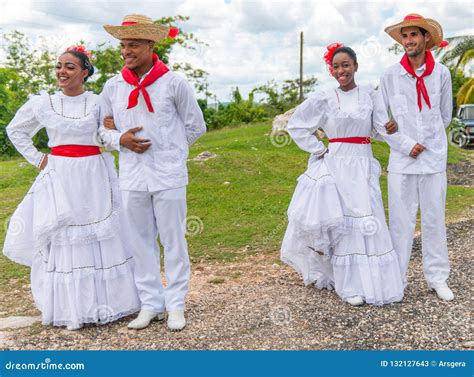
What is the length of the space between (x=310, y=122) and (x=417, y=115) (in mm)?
853

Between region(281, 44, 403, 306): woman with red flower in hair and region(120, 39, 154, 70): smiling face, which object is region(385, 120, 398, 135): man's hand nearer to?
region(281, 44, 403, 306): woman with red flower in hair

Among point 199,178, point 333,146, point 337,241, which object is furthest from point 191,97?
point 199,178

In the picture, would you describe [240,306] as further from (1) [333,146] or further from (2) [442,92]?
(2) [442,92]

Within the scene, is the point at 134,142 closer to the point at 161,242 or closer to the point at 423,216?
the point at 161,242

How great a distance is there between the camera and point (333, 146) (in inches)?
185

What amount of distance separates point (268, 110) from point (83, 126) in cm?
2068

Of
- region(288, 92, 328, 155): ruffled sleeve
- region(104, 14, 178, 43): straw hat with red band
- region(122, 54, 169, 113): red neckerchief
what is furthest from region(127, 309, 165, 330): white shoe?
region(104, 14, 178, 43): straw hat with red band

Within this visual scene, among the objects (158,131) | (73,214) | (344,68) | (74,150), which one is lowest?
(73,214)

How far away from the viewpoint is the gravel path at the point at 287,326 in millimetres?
3846

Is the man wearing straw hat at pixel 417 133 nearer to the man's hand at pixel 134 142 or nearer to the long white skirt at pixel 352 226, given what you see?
the long white skirt at pixel 352 226

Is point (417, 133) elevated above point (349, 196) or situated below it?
above

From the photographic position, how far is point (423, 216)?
4668 mm

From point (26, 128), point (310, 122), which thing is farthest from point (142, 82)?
point (310, 122)

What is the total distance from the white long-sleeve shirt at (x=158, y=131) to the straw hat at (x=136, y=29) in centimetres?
29
